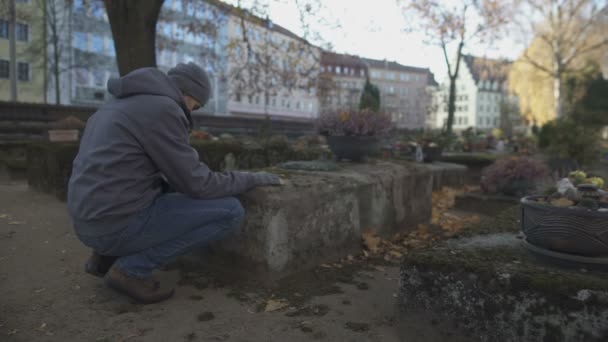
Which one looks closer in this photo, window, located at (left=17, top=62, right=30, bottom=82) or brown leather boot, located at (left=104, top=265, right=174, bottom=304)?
brown leather boot, located at (left=104, top=265, right=174, bottom=304)

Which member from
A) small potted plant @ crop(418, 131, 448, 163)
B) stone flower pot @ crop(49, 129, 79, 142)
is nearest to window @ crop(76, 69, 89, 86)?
stone flower pot @ crop(49, 129, 79, 142)

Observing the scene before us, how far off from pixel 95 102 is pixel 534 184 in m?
34.3

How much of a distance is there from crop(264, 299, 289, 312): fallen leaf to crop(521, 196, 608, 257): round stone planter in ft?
5.02

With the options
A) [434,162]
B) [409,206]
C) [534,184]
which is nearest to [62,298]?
[409,206]

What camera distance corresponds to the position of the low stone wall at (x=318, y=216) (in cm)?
319

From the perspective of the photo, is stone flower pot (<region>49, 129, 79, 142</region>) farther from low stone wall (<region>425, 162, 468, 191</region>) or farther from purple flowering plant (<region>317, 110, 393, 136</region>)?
low stone wall (<region>425, 162, 468, 191</region>)

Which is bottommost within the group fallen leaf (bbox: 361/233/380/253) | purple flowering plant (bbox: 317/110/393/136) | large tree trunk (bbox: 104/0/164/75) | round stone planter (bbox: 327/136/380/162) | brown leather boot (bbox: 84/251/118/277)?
fallen leaf (bbox: 361/233/380/253)

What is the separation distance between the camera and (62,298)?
9.30ft

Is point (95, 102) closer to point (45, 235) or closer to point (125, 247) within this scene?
point (45, 235)

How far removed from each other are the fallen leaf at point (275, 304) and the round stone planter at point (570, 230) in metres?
1.53

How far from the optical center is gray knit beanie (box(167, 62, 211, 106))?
2.74 metres

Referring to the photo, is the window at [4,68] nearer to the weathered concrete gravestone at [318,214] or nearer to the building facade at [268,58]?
the building facade at [268,58]

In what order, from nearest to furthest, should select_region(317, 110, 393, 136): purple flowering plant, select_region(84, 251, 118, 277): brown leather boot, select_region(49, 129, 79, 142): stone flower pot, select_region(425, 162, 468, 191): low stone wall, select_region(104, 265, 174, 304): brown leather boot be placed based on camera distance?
select_region(104, 265, 174, 304): brown leather boot < select_region(84, 251, 118, 277): brown leather boot < select_region(317, 110, 393, 136): purple flowering plant < select_region(49, 129, 79, 142): stone flower pot < select_region(425, 162, 468, 191): low stone wall

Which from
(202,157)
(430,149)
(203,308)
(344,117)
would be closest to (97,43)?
(430,149)
